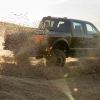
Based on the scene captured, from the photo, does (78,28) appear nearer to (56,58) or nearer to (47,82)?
(56,58)

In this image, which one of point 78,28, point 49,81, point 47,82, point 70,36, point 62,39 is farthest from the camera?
point 78,28

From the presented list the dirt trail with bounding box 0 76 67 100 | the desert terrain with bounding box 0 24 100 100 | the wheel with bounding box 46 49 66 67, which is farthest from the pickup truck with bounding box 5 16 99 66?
the dirt trail with bounding box 0 76 67 100

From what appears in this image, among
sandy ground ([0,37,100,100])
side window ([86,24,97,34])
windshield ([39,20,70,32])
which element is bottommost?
sandy ground ([0,37,100,100])

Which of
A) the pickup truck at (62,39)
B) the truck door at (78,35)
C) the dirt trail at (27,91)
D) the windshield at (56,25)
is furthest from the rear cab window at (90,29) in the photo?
the dirt trail at (27,91)

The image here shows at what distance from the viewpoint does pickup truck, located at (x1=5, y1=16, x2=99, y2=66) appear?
12.9m

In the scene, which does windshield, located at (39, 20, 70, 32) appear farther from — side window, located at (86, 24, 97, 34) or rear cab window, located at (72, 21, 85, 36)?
side window, located at (86, 24, 97, 34)

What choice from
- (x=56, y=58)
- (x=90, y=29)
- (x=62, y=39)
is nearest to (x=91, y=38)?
(x=90, y=29)

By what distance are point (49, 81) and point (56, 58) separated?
3.00 m

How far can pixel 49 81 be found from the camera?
34.0 ft

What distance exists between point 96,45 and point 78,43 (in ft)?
2.64

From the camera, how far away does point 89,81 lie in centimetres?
1085

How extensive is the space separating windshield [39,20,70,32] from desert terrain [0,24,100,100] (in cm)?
133

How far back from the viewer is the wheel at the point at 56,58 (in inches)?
520

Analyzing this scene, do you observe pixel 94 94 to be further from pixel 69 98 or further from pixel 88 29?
pixel 88 29
